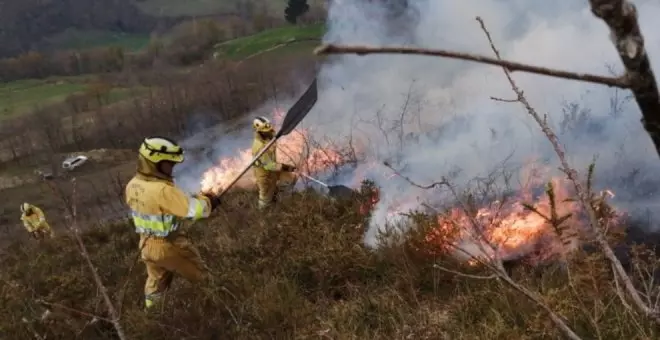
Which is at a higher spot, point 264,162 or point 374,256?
point 374,256

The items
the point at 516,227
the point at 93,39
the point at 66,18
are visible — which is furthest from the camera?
the point at 66,18

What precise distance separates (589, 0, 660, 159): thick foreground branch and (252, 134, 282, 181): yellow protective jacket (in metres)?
8.45

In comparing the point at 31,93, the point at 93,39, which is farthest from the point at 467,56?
the point at 93,39

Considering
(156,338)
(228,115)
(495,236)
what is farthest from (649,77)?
(228,115)

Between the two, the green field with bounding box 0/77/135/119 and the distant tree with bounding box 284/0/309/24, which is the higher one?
the distant tree with bounding box 284/0/309/24

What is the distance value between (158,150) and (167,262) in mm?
998

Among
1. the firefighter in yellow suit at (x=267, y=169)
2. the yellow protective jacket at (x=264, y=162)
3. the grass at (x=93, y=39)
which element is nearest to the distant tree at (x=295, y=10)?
the grass at (x=93, y=39)

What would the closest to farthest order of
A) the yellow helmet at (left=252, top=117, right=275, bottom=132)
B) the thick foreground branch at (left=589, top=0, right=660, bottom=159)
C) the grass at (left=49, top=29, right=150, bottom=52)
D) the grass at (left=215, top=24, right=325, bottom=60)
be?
1. the thick foreground branch at (left=589, top=0, right=660, bottom=159)
2. the yellow helmet at (left=252, top=117, right=275, bottom=132)
3. the grass at (left=215, top=24, right=325, bottom=60)
4. the grass at (left=49, top=29, right=150, bottom=52)

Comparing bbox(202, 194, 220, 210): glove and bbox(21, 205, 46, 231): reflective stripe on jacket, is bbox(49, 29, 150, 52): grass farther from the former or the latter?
bbox(202, 194, 220, 210): glove

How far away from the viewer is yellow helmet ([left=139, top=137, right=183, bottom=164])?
207 inches

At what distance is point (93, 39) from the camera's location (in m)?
79.0

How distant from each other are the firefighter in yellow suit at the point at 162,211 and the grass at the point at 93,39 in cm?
7190

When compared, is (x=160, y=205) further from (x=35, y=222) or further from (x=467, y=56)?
(x=35, y=222)

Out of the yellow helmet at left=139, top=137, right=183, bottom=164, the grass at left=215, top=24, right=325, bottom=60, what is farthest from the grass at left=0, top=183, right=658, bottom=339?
the grass at left=215, top=24, right=325, bottom=60
